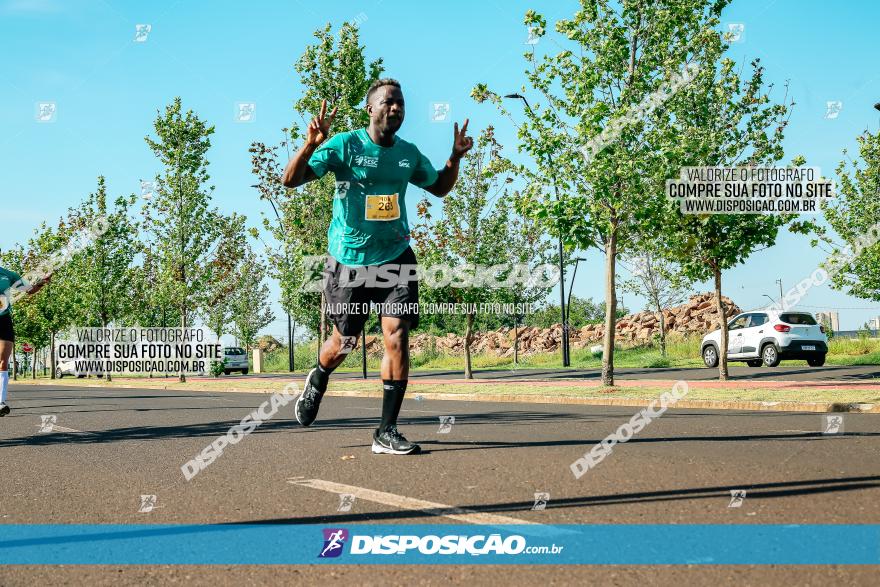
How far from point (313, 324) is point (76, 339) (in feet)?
44.7

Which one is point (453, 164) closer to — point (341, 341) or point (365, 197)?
point (365, 197)

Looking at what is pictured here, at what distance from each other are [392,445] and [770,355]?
69.5 ft

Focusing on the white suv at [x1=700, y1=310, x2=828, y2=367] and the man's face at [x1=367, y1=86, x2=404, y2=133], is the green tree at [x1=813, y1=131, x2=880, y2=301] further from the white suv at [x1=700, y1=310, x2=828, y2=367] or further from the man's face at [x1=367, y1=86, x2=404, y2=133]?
the man's face at [x1=367, y1=86, x2=404, y2=133]

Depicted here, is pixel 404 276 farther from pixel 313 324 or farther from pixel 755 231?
pixel 313 324

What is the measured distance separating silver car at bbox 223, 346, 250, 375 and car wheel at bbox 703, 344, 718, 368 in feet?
104

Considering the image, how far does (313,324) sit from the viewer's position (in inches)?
2047

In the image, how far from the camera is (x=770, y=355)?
968 inches

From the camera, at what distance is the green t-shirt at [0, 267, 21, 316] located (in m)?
9.94

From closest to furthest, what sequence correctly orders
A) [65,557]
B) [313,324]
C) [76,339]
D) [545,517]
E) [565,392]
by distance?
[65,557] → [545,517] → [565,392] → [76,339] → [313,324]

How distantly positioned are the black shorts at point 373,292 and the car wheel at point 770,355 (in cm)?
2100

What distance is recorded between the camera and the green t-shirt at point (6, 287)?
391 inches

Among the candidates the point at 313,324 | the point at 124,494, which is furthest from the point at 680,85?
the point at 313,324

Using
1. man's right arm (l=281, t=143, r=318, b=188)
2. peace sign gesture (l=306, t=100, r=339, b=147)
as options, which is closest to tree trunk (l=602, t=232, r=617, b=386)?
man's right arm (l=281, t=143, r=318, b=188)

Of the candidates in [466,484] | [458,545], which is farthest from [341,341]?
[458,545]
